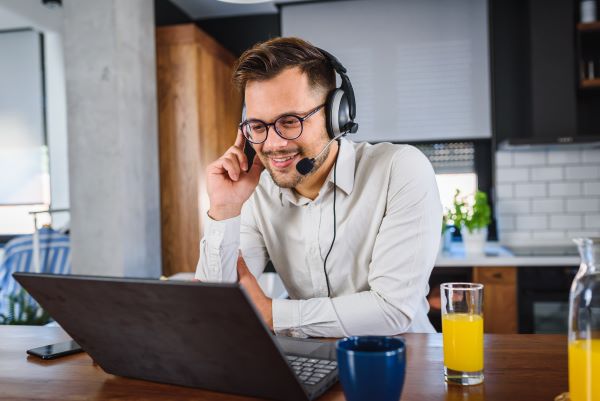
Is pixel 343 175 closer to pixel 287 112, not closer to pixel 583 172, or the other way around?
pixel 287 112

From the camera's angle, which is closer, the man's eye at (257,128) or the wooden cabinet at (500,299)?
the man's eye at (257,128)

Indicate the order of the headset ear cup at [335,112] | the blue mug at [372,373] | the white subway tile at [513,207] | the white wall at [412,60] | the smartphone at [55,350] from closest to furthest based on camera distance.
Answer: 1. the blue mug at [372,373]
2. the smartphone at [55,350]
3. the headset ear cup at [335,112]
4. the white subway tile at [513,207]
5. the white wall at [412,60]

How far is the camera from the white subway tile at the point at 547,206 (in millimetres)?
3508

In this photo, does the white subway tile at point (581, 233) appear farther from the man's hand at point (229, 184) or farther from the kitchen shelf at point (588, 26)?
the man's hand at point (229, 184)

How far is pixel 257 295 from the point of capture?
1226 mm

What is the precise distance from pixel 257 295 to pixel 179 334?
542mm

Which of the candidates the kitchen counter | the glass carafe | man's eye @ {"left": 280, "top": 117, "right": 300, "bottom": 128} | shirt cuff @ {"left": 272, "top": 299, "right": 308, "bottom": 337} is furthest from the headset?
the kitchen counter

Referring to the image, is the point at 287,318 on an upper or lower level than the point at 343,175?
lower

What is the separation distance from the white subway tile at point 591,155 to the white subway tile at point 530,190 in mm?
304

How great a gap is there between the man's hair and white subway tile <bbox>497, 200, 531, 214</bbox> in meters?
2.52

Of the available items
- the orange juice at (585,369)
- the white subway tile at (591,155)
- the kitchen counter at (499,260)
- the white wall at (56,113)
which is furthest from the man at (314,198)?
the white wall at (56,113)

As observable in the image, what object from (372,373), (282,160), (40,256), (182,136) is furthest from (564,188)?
(40,256)

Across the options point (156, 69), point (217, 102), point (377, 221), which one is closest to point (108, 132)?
point (156, 69)

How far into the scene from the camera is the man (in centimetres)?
131
